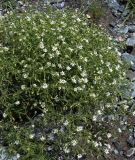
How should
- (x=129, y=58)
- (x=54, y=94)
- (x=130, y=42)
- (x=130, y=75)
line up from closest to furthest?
(x=54, y=94) → (x=130, y=75) → (x=129, y=58) → (x=130, y=42)

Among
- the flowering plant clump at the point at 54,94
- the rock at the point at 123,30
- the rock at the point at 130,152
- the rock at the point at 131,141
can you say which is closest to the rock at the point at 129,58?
the rock at the point at 123,30

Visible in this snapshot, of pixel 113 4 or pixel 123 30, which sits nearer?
pixel 123 30

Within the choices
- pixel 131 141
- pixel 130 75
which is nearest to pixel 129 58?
pixel 130 75

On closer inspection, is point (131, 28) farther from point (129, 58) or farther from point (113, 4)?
point (129, 58)

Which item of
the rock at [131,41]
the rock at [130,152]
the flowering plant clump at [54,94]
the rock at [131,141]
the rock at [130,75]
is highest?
the flowering plant clump at [54,94]

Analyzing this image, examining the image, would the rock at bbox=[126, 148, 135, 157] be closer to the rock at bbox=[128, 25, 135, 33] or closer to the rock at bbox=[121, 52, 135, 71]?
the rock at bbox=[121, 52, 135, 71]

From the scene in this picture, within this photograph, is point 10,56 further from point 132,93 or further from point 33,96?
point 132,93

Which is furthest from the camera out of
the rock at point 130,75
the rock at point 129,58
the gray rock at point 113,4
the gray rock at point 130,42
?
the gray rock at point 113,4

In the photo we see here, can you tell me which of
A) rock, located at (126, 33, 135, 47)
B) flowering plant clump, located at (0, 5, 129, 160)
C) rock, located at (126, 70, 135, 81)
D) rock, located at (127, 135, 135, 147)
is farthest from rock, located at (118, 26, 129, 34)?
rock, located at (127, 135, 135, 147)

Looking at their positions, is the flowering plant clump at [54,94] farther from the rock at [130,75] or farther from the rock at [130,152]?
the rock at [130,75]
